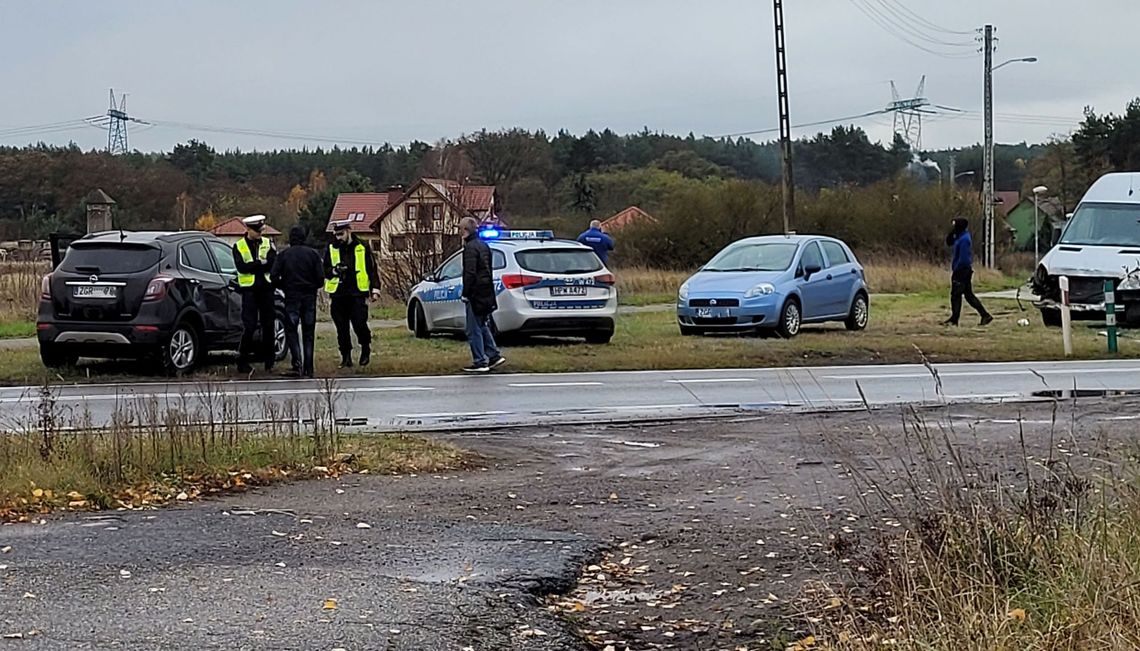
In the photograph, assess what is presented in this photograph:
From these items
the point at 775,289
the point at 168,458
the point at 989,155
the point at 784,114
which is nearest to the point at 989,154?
the point at 989,155

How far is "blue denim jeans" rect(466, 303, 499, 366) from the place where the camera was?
648 inches

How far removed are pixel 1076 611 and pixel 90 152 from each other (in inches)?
1732

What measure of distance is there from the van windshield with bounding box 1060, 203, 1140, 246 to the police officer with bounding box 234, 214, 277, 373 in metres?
15.1

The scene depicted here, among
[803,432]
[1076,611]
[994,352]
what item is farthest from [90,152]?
[1076,611]

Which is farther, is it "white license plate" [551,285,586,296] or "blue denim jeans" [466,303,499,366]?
"white license plate" [551,285,586,296]

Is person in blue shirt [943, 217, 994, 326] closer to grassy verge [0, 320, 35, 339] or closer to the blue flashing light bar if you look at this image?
the blue flashing light bar

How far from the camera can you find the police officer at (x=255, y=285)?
15.9 meters

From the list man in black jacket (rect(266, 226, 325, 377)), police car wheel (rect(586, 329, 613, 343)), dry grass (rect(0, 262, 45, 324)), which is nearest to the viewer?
man in black jacket (rect(266, 226, 325, 377))

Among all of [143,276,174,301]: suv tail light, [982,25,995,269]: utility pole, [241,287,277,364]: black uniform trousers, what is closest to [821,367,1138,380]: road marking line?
[241,287,277,364]: black uniform trousers

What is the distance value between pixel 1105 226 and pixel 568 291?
1140 cm

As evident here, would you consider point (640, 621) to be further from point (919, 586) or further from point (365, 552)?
point (365, 552)

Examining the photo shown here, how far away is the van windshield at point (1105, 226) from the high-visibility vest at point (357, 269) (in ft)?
45.8

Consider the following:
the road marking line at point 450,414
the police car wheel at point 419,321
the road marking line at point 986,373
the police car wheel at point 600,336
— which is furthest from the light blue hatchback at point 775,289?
the road marking line at point 450,414

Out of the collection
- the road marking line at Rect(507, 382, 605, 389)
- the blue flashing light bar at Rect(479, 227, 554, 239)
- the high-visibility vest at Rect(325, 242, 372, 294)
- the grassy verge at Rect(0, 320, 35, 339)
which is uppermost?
the blue flashing light bar at Rect(479, 227, 554, 239)
